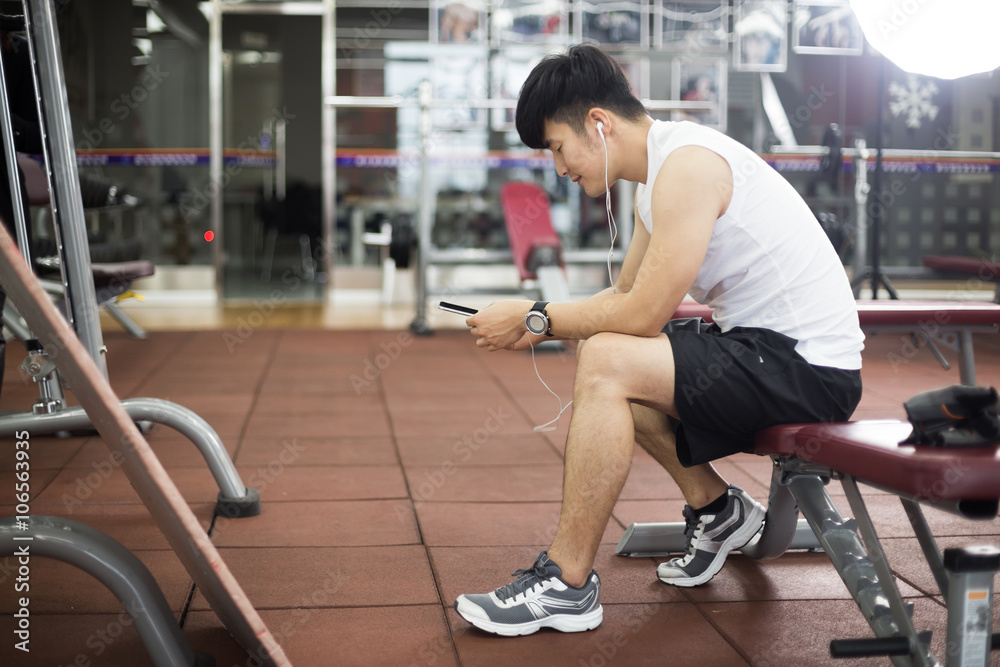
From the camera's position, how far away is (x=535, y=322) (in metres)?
1.56

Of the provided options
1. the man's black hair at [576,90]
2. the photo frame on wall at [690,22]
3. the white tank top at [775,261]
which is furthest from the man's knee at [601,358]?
the photo frame on wall at [690,22]

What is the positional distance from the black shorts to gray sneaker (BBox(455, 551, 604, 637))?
296mm

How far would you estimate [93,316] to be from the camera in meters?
2.23

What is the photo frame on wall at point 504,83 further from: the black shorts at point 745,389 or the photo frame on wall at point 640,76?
the black shorts at point 745,389

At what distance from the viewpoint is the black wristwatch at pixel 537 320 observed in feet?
5.10

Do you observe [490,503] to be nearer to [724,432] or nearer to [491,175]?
[724,432]

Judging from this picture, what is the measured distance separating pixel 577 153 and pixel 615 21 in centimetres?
616

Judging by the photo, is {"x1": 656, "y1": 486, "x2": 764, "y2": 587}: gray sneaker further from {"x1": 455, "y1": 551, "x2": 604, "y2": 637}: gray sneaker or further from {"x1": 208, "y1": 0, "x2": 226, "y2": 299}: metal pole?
{"x1": 208, "y1": 0, "x2": 226, "y2": 299}: metal pole

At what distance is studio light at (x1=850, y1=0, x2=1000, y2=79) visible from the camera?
4.63 metres

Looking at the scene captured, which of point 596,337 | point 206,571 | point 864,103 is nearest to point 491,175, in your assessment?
point 864,103

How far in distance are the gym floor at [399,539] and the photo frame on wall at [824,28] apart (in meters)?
4.21

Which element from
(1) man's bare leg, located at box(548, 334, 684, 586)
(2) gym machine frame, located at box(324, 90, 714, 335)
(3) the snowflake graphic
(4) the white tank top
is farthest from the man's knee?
(3) the snowflake graphic

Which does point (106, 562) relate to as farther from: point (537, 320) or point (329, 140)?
point (329, 140)

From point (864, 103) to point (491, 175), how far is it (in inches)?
121
